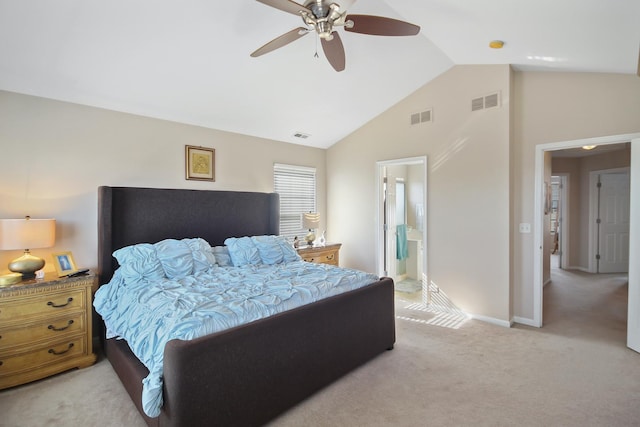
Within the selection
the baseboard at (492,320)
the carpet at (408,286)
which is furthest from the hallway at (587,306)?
the carpet at (408,286)

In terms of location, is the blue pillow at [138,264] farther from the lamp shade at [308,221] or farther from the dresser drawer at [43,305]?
the lamp shade at [308,221]

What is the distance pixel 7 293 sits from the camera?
8.15ft

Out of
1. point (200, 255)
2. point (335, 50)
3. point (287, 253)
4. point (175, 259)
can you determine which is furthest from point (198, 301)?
point (335, 50)

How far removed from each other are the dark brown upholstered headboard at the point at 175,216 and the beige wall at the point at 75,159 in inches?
6.6

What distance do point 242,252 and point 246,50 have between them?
2190 millimetres

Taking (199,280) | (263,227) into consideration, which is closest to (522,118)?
(263,227)

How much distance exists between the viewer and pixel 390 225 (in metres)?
5.29

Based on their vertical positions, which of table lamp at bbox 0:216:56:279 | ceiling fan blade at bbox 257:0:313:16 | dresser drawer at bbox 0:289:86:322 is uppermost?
ceiling fan blade at bbox 257:0:313:16

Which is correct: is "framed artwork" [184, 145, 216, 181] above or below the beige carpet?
above

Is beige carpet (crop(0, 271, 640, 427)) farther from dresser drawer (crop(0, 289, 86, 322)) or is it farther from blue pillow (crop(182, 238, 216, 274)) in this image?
blue pillow (crop(182, 238, 216, 274))

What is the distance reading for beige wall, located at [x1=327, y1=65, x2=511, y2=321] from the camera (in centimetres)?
380

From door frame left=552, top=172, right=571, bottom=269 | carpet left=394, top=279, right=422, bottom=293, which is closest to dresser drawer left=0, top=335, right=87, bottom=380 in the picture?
carpet left=394, top=279, right=422, bottom=293

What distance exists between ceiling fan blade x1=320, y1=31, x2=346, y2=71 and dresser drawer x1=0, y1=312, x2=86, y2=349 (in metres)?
3.13

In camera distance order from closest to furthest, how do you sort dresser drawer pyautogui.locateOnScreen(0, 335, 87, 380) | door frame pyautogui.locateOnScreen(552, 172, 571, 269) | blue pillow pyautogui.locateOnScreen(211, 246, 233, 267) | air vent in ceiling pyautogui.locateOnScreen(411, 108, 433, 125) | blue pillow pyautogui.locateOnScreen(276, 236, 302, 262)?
dresser drawer pyautogui.locateOnScreen(0, 335, 87, 380)
blue pillow pyautogui.locateOnScreen(211, 246, 233, 267)
blue pillow pyautogui.locateOnScreen(276, 236, 302, 262)
air vent in ceiling pyautogui.locateOnScreen(411, 108, 433, 125)
door frame pyautogui.locateOnScreen(552, 172, 571, 269)
